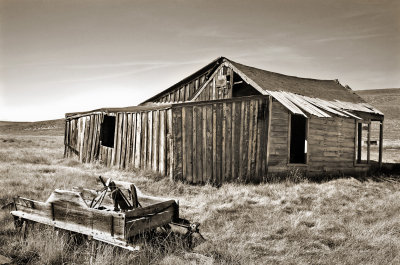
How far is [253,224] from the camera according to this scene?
629 cm

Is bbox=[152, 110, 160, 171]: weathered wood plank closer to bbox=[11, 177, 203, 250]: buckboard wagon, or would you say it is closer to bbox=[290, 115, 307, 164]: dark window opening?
bbox=[11, 177, 203, 250]: buckboard wagon

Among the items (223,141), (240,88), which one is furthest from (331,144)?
(223,141)

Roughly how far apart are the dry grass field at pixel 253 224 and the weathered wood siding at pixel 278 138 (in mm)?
628

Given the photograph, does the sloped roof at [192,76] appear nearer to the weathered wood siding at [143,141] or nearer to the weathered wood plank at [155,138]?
the weathered wood siding at [143,141]

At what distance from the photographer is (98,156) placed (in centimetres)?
1309

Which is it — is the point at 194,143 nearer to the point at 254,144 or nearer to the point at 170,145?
the point at 170,145

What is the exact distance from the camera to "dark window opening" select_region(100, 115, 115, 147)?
519 inches

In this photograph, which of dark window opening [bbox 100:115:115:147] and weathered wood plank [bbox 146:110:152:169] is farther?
dark window opening [bbox 100:115:115:147]

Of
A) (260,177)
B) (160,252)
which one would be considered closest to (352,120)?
(260,177)

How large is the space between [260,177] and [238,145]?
4.11ft

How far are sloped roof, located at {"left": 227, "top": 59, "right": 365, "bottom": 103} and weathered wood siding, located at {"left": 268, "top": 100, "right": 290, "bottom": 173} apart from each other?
990 mm

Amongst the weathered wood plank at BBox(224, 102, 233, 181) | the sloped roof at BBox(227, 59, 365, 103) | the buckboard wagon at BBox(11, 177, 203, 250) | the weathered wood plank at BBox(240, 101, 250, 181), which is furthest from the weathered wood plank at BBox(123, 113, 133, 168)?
the buckboard wagon at BBox(11, 177, 203, 250)

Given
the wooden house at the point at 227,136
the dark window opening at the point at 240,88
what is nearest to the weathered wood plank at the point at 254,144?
the wooden house at the point at 227,136

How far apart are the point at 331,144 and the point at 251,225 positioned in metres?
7.41
